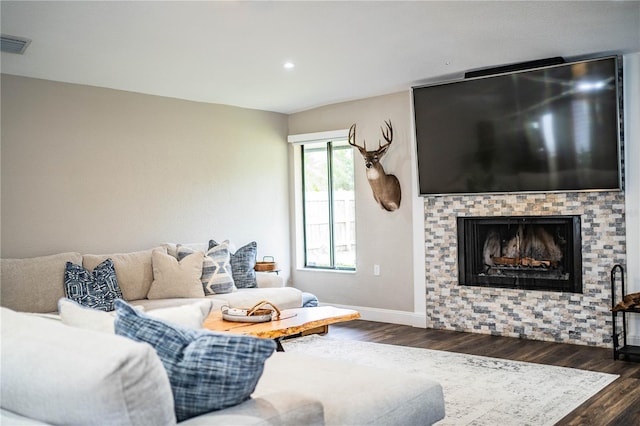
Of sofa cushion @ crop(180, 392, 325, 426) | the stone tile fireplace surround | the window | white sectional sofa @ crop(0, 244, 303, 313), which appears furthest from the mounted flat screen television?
sofa cushion @ crop(180, 392, 325, 426)

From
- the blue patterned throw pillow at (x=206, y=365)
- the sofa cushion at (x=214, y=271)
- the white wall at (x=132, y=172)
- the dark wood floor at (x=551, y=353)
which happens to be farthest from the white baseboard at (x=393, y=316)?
the blue patterned throw pillow at (x=206, y=365)

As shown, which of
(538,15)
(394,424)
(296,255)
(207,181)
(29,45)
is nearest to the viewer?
(394,424)

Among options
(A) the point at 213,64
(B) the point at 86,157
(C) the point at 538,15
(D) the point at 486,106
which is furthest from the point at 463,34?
(B) the point at 86,157

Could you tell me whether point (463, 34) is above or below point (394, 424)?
above

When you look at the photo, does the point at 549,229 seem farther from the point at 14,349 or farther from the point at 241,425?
the point at 14,349

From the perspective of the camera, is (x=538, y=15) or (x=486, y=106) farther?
(x=486, y=106)

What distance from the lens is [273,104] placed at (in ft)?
22.9

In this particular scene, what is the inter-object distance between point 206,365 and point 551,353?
4.02 m

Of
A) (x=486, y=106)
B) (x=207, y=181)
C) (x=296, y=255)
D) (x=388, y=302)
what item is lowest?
(x=388, y=302)

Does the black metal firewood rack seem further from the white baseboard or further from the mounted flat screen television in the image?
the white baseboard

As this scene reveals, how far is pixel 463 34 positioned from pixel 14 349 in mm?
3740

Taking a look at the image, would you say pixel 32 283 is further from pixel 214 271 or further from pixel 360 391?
pixel 360 391

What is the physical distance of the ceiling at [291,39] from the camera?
12.6 feet

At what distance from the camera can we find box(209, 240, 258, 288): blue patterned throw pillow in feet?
20.1
